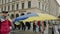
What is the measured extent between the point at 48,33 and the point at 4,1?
47559 mm

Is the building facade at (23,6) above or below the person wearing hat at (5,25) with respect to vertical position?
below

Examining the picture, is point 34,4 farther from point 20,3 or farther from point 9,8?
point 9,8

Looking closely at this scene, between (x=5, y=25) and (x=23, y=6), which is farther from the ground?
(x=5, y=25)

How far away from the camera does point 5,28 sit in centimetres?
848

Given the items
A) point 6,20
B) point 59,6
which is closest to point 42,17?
point 6,20

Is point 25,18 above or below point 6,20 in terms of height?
below

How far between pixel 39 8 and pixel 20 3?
5549 millimetres

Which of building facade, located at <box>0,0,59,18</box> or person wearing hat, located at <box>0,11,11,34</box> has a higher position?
person wearing hat, located at <box>0,11,11,34</box>

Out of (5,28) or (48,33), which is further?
(48,33)

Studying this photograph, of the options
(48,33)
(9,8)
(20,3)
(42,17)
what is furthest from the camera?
(9,8)

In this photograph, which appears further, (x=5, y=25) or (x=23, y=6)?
(x=23, y=6)

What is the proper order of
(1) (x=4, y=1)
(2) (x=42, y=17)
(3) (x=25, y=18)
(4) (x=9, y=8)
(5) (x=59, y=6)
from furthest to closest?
(5) (x=59, y=6) → (1) (x=4, y=1) → (4) (x=9, y=8) → (3) (x=25, y=18) → (2) (x=42, y=17)

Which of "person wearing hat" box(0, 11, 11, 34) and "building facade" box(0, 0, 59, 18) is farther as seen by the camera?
"building facade" box(0, 0, 59, 18)

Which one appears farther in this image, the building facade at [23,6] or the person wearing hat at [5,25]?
the building facade at [23,6]
